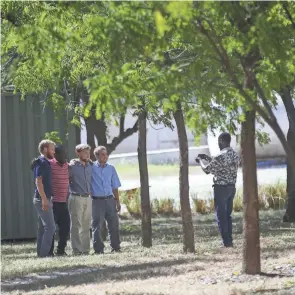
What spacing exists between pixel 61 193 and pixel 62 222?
1.55ft

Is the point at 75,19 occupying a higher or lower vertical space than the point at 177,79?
higher

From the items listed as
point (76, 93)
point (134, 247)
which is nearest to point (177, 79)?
point (134, 247)

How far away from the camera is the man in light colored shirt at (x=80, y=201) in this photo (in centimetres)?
1377

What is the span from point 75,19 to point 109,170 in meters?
3.98

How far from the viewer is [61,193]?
13.6 m

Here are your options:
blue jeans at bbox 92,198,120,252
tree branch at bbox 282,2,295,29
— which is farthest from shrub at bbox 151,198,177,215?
tree branch at bbox 282,2,295,29

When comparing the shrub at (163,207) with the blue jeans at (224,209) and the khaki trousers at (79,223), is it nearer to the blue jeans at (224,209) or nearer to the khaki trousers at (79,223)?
the khaki trousers at (79,223)

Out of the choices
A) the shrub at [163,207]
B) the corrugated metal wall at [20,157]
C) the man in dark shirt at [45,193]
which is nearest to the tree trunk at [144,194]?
the man in dark shirt at [45,193]

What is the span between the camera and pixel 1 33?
8.95m

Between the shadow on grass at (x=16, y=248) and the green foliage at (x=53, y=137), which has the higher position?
the green foliage at (x=53, y=137)

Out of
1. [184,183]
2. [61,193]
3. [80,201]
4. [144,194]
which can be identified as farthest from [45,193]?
[184,183]

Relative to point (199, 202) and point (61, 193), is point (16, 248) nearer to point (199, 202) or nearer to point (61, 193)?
point (61, 193)

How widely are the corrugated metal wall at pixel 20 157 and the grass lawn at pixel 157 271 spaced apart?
2168 mm

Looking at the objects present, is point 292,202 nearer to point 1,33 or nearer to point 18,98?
point 18,98
